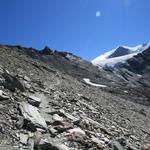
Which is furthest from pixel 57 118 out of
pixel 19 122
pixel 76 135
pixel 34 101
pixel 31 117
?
pixel 19 122

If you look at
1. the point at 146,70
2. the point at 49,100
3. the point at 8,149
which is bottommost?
the point at 8,149

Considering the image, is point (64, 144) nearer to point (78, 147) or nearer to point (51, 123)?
point (78, 147)

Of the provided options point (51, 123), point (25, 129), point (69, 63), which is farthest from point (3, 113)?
point (69, 63)

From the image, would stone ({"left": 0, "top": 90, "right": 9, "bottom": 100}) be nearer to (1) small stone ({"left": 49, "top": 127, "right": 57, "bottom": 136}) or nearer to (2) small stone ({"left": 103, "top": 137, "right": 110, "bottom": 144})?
(1) small stone ({"left": 49, "top": 127, "right": 57, "bottom": 136})

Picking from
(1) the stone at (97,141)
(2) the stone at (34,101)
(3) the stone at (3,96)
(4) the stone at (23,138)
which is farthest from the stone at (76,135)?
(3) the stone at (3,96)

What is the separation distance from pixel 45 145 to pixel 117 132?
8.38 meters

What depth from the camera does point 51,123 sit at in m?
16.0

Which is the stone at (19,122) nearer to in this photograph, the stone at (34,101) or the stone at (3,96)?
the stone at (3,96)

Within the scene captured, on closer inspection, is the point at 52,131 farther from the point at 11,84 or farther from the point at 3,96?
the point at 11,84

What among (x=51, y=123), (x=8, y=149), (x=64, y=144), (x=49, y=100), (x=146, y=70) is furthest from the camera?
(x=146, y=70)

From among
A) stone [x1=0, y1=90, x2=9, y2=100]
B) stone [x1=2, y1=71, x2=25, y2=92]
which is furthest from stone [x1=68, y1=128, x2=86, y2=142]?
stone [x1=2, y1=71, x2=25, y2=92]

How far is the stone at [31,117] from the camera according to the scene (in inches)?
579

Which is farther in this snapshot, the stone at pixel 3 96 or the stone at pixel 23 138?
the stone at pixel 3 96

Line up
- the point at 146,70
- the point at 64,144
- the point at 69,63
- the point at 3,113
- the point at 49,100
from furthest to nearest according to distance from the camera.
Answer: the point at 146,70, the point at 69,63, the point at 49,100, the point at 3,113, the point at 64,144
